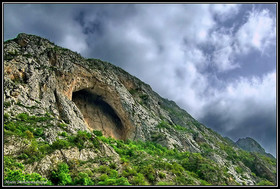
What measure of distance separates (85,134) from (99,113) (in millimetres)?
23724

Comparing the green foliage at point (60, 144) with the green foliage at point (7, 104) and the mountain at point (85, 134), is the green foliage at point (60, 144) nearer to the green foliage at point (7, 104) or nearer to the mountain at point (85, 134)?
the mountain at point (85, 134)

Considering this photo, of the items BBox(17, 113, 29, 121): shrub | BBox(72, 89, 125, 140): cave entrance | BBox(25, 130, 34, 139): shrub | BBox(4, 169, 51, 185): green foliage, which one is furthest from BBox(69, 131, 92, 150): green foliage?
BBox(72, 89, 125, 140): cave entrance

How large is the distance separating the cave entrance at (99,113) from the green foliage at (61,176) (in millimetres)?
28926

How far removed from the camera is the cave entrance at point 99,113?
51000 millimetres

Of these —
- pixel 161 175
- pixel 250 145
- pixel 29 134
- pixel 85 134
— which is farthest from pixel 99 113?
pixel 250 145

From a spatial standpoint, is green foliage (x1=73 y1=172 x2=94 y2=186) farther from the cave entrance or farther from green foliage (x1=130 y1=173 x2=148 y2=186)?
the cave entrance

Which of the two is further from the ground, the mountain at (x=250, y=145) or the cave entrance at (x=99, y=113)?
the mountain at (x=250, y=145)

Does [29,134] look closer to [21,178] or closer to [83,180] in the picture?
[21,178]

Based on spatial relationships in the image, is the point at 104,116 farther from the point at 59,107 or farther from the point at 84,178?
the point at 84,178

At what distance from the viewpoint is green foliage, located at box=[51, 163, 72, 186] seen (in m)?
19.0

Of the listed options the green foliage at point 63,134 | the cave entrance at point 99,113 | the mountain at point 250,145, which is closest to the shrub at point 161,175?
the green foliage at point 63,134

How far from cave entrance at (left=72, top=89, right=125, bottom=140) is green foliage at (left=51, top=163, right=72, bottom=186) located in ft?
94.9

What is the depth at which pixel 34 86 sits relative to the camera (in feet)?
122

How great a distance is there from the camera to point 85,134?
98.3 ft
